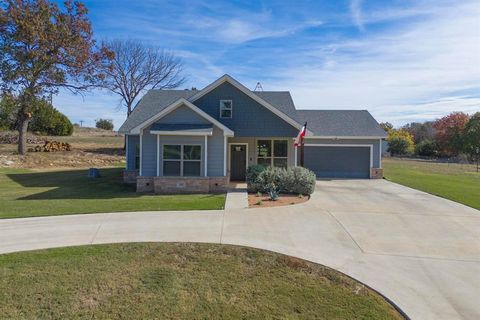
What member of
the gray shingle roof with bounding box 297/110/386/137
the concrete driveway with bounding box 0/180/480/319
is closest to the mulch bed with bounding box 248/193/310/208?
the concrete driveway with bounding box 0/180/480/319

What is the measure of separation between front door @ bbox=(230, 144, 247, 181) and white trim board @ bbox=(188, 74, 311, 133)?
9.59 feet

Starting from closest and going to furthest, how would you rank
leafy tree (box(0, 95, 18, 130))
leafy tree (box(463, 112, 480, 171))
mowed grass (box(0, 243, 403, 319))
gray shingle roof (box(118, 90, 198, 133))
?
mowed grass (box(0, 243, 403, 319)), gray shingle roof (box(118, 90, 198, 133)), leafy tree (box(0, 95, 18, 130)), leafy tree (box(463, 112, 480, 171))

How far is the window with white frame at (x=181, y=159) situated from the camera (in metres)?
16.0

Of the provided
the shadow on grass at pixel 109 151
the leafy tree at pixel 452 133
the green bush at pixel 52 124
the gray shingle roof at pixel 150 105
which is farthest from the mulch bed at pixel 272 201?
the leafy tree at pixel 452 133

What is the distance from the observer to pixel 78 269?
630 centimetres

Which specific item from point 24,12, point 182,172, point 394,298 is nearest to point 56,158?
point 24,12

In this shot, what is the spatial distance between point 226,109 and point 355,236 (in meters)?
11.7

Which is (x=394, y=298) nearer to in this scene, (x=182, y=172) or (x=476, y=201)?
(x=476, y=201)

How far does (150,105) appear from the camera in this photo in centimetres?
2086

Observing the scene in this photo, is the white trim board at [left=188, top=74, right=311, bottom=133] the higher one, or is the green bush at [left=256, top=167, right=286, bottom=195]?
the white trim board at [left=188, top=74, right=311, bottom=133]

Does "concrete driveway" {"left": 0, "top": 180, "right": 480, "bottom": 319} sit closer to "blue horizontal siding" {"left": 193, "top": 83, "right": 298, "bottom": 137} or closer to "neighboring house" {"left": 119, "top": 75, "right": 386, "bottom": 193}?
"neighboring house" {"left": 119, "top": 75, "right": 386, "bottom": 193}

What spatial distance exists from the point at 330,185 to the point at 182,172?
784cm

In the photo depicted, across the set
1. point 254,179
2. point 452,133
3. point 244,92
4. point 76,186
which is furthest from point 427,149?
point 76,186

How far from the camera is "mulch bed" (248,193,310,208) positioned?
12.4 m
